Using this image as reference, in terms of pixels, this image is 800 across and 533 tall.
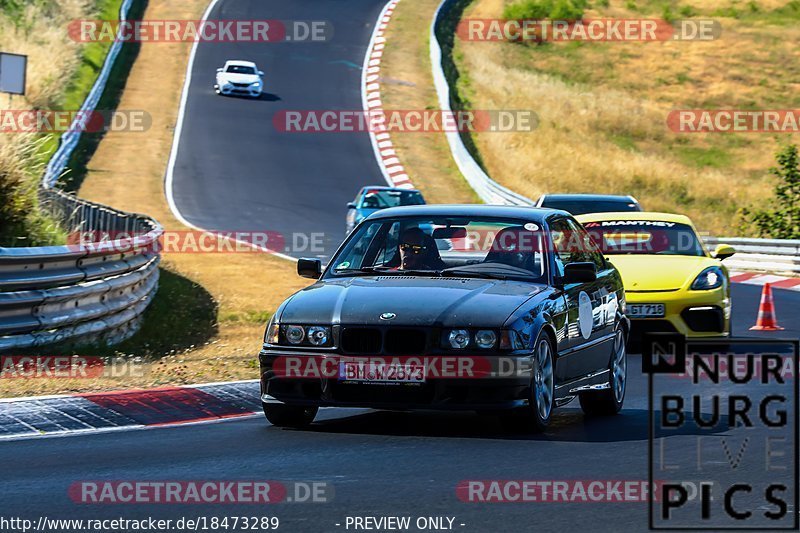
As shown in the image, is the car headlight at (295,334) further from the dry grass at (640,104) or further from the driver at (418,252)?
the dry grass at (640,104)

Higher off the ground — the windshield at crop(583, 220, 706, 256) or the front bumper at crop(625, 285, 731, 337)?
the windshield at crop(583, 220, 706, 256)

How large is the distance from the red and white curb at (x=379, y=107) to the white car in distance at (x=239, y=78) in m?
3.87

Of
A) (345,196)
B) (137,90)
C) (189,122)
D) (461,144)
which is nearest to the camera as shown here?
(345,196)

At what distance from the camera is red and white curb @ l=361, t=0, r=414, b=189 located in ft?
136

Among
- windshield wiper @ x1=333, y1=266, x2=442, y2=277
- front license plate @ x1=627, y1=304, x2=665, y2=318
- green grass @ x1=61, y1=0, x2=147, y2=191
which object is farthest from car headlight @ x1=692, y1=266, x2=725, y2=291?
green grass @ x1=61, y1=0, x2=147, y2=191

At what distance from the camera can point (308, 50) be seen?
59.4 meters

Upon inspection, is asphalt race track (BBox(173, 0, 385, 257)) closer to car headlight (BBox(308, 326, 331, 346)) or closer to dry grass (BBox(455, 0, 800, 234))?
dry grass (BBox(455, 0, 800, 234))

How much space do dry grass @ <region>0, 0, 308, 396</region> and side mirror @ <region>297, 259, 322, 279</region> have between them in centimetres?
181

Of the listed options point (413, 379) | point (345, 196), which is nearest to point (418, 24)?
point (345, 196)

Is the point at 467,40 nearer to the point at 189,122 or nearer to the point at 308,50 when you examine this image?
the point at 308,50

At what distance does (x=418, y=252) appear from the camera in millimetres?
9500

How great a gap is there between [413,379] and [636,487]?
5.68 ft

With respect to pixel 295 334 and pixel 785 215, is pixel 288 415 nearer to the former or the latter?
pixel 295 334

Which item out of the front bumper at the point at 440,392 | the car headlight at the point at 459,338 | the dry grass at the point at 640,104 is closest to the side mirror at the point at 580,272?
the front bumper at the point at 440,392
